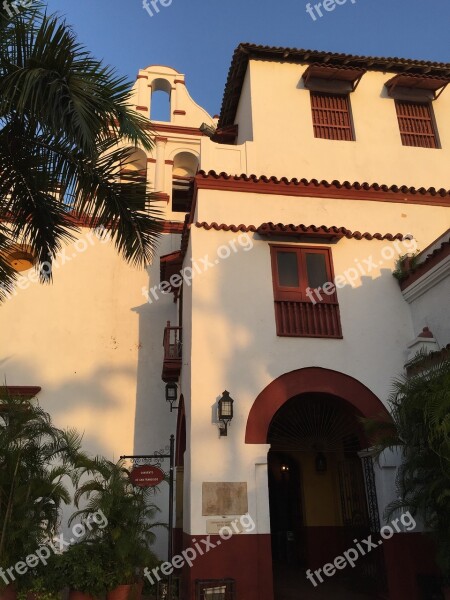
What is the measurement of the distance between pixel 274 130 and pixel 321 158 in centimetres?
120

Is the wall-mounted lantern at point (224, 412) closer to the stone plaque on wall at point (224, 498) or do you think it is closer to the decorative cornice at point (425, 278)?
the stone plaque on wall at point (224, 498)

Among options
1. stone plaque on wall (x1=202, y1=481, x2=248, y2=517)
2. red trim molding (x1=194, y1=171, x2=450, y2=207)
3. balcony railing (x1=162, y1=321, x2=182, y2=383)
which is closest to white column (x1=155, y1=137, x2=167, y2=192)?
red trim molding (x1=194, y1=171, x2=450, y2=207)

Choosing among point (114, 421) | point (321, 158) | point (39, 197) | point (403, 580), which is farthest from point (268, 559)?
point (321, 158)

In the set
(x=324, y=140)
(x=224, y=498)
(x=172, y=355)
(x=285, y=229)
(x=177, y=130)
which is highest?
(x=177, y=130)

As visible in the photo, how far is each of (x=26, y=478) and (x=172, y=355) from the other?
12.4 feet

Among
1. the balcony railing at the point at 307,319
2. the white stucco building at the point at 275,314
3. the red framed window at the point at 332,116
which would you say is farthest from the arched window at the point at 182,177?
the balcony railing at the point at 307,319

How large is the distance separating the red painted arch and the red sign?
1.67m

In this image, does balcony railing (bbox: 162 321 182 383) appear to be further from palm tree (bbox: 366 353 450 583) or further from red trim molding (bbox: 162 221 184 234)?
palm tree (bbox: 366 353 450 583)

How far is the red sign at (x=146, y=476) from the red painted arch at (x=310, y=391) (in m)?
1.67

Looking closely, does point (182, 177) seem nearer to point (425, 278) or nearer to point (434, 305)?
point (425, 278)

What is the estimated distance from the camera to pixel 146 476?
827 centimetres

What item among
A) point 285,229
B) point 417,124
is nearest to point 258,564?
point 285,229

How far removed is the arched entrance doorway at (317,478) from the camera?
28.6ft

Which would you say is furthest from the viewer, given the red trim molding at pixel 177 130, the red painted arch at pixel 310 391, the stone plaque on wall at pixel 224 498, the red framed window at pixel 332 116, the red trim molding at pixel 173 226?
the red trim molding at pixel 177 130
